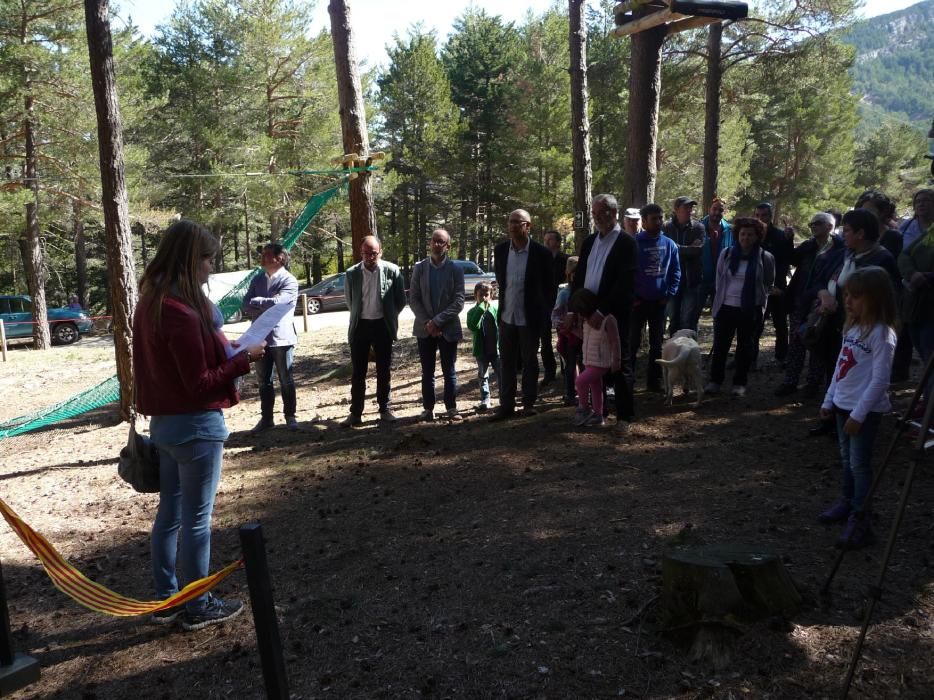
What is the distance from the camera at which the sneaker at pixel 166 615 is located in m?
3.71

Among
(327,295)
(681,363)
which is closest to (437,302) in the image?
(681,363)

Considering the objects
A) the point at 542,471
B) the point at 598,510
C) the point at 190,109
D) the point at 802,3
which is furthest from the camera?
the point at 190,109

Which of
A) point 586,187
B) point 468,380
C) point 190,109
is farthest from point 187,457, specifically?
point 190,109

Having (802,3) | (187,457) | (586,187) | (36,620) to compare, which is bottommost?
(36,620)

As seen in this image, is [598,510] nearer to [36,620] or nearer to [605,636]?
[605,636]

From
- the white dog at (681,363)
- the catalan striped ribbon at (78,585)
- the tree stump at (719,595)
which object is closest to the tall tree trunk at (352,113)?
the white dog at (681,363)

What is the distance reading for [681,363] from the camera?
6844 mm

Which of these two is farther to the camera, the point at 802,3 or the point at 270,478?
the point at 802,3

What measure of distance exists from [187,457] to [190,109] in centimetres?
2812

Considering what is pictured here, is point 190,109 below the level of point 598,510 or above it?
above

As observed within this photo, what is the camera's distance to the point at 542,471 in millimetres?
5613

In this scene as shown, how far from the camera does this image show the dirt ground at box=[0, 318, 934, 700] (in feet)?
10.1

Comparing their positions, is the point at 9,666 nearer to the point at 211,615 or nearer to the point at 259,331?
the point at 211,615

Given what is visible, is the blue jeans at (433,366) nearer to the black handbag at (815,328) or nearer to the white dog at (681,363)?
the white dog at (681,363)
